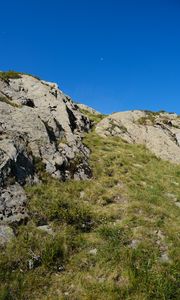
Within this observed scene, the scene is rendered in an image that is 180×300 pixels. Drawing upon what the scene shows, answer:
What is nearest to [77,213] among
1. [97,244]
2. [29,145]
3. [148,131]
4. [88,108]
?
[97,244]

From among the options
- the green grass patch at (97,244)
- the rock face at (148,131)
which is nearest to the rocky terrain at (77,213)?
the green grass patch at (97,244)

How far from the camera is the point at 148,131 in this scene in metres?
38.6

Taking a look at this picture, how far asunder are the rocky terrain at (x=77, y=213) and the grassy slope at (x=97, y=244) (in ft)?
0.14

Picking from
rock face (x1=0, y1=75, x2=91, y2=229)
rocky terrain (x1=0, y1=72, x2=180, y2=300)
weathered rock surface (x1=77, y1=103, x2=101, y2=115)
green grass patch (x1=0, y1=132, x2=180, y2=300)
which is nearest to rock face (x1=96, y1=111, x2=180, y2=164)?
rocky terrain (x1=0, y1=72, x2=180, y2=300)

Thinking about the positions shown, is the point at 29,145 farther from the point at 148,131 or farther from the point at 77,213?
the point at 148,131

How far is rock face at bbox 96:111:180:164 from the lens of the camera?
34831 millimetres

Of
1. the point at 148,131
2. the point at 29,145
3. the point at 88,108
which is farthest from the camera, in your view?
the point at 88,108

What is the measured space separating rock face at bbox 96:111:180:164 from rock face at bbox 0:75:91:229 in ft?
19.3

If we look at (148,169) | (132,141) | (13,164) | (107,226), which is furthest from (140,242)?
(132,141)

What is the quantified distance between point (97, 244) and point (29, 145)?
9785mm

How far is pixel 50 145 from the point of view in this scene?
23484 millimetres

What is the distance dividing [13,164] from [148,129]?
23.5 m

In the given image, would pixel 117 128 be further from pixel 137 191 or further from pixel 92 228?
pixel 92 228

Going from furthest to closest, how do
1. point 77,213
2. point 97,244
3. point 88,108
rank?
point 88,108, point 77,213, point 97,244
